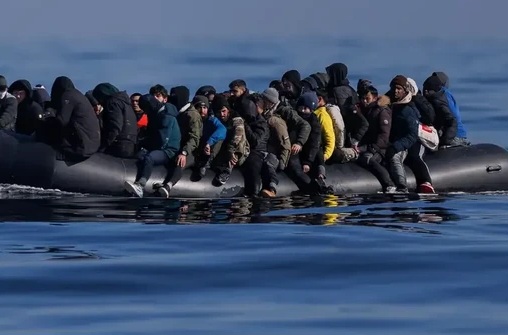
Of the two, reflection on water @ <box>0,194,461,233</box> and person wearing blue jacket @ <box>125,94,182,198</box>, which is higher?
person wearing blue jacket @ <box>125,94,182,198</box>

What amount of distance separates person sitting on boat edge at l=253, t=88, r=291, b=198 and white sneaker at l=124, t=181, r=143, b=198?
7.26ft

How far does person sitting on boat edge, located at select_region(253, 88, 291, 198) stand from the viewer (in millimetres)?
29375

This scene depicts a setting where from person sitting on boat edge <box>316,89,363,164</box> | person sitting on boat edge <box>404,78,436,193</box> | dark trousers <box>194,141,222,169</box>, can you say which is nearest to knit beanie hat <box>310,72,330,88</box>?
person sitting on boat edge <box>316,89,363,164</box>

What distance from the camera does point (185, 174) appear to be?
95.8ft

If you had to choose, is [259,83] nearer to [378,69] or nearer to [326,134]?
[378,69]

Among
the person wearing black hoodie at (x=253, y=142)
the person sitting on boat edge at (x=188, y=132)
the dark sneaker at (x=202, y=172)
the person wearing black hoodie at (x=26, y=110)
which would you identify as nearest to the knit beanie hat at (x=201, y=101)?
the person sitting on boat edge at (x=188, y=132)

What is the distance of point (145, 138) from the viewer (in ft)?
96.8

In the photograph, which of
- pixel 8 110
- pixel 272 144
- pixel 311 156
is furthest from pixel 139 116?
pixel 311 156

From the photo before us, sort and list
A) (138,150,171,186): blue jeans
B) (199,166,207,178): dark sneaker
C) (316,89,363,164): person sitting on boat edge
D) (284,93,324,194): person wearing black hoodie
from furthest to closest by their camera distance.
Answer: (316,89,363,164): person sitting on boat edge → (284,93,324,194): person wearing black hoodie → (199,166,207,178): dark sneaker → (138,150,171,186): blue jeans

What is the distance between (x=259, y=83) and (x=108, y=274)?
4823cm

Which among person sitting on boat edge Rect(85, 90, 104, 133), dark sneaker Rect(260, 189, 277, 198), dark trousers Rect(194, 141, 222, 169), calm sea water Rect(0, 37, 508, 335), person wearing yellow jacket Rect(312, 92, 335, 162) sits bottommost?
calm sea water Rect(0, 37, 508, 335)

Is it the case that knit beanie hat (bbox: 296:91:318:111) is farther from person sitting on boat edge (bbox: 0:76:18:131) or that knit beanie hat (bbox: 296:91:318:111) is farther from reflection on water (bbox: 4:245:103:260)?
reflection on water (bbox: 4:245:103:260)

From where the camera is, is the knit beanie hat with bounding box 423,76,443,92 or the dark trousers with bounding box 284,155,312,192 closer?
the dark trousers with bounding box 284,155,312,192

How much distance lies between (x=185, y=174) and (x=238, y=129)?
1207 millimetres
